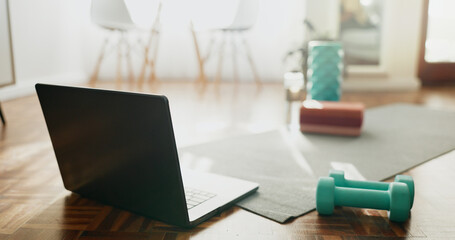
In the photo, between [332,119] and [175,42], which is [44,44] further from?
[332,119]

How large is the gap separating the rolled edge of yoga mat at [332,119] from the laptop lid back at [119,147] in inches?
49.8

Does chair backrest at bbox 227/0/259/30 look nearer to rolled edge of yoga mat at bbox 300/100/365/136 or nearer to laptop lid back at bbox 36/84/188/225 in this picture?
rolled edge of yoga mat at bbox 300/100/365/136

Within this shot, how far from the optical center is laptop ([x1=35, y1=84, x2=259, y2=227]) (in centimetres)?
110

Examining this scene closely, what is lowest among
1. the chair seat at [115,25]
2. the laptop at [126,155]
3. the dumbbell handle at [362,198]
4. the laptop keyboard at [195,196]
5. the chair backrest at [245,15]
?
the laptop keyboard at [195,196]

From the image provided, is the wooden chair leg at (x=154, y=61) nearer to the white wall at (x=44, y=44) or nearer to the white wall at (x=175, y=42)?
the white wall at (x=175, y=42)

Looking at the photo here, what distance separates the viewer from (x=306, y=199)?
1438 millimetres

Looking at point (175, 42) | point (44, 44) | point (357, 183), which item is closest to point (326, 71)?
point (357, 183)

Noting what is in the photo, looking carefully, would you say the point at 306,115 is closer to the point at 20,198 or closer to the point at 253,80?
the point at 20,198

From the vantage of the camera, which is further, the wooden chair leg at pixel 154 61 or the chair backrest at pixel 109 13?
the wooden chair leg at pixel 154 61

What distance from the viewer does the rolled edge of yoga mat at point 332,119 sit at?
2.30m

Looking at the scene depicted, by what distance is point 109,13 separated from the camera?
3791mm

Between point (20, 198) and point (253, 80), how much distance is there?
10.5ft

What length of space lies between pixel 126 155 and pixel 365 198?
0.65m

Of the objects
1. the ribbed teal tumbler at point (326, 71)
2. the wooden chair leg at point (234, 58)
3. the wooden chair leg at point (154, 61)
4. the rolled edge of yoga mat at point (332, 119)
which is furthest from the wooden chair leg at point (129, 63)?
the rolled edge of yoga mat at point (332, 119)
